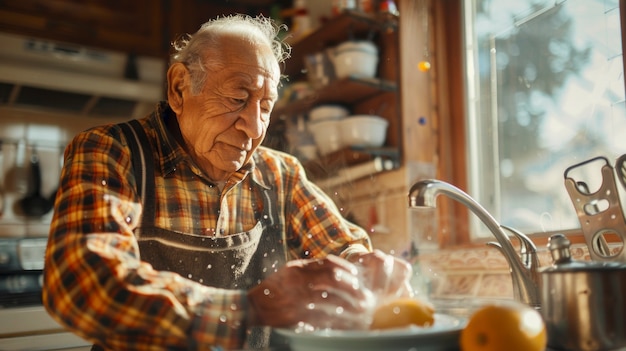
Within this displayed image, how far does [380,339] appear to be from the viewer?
570 mm

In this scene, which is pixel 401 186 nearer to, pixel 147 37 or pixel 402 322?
pixel 402 322

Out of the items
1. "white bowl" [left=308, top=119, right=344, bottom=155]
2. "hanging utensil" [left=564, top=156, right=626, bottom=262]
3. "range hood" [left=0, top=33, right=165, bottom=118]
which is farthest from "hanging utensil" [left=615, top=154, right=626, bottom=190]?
"range hood" [left=0, top=33, right=165, bottom=118]

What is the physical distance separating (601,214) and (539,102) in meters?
0.66

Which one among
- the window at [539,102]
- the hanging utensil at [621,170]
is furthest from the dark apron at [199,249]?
the window at [539,102]

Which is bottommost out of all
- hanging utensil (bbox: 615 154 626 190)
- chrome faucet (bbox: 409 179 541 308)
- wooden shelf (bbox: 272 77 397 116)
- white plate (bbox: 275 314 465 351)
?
white plate (bbox: 275 314 465 351)

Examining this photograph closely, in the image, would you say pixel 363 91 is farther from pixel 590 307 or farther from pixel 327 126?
pixel 590 307

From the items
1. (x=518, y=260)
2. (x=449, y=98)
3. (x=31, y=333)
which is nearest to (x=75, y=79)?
(x=31, y=333)

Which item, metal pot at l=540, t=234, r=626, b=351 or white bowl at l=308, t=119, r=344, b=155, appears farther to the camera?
white bowl at l=308, t=119, r=344, b=155

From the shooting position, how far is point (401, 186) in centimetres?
182

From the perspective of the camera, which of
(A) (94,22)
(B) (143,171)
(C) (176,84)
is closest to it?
(B) (143,171)

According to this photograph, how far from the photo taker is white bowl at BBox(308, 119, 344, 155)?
6.22 feet

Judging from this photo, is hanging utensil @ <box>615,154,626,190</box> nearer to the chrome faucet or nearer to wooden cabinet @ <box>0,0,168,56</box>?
the chrome faucet

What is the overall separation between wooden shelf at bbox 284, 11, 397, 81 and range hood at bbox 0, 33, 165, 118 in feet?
2.02

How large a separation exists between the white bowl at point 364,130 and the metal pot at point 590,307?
A: 3.72ft
